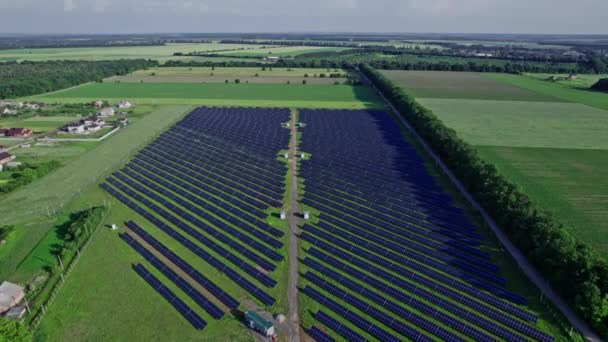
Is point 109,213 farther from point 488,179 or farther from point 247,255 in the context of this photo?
point 488,179

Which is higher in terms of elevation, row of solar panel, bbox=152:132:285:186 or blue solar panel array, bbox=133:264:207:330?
row of solar panel, bbox=152:132:285:186

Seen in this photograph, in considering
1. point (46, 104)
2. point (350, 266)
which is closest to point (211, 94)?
point (46, 104)

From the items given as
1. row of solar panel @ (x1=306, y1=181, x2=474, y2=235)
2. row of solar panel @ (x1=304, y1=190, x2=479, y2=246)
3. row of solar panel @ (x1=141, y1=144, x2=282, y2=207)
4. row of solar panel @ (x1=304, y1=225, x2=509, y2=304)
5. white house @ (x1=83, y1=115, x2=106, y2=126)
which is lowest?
row of solar panel @ (x1=304, y1=225, x2=509, y2=304)

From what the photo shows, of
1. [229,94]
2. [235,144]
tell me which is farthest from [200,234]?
[229,94]

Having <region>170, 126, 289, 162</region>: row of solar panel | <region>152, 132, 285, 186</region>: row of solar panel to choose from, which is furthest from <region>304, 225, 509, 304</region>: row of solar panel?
<region>170, 126, 289, 162</region>: row of solar panel

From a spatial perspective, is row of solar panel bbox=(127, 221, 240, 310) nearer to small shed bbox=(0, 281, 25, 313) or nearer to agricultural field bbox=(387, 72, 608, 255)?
small shed bbox=(0, 281, 25, 313)

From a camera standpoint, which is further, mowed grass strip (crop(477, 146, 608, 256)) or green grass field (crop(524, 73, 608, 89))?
green grass field (crop(524, 73, 608, 89))
